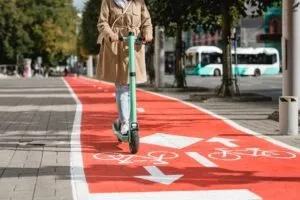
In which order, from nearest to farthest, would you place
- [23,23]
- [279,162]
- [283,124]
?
[279,162] → [283,124] → [23,23]

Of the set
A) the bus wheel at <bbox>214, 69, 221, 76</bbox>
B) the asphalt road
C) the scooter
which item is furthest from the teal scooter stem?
the bus wheel at <bbox>214, 69, 221, 76</bbox>

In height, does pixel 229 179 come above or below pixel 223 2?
below

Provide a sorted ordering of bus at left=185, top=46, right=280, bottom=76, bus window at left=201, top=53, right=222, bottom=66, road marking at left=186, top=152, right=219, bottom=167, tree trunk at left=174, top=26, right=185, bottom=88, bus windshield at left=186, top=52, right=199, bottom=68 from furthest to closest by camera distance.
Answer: bus windshield at left=186, top=52, right=199, bottom=68 → bus window at left=201, top=53, right=222, bottom=66 → bus at left=185, top=46, right=280, bottom=76 → tree trunk at left=174, top=26, right=185, bottom=88 → road marking at left=186, top=152, right=219, bottom=167

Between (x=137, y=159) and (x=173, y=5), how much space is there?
39.4 feet

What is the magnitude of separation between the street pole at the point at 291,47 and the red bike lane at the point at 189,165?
1372 mm

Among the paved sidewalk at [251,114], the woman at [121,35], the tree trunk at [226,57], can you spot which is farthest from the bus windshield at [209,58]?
the woman at [121,35]

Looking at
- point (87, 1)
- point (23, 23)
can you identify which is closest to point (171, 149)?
point (87, 1)

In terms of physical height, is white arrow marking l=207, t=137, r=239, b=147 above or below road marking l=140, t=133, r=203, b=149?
below

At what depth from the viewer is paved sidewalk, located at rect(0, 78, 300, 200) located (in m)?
6.17

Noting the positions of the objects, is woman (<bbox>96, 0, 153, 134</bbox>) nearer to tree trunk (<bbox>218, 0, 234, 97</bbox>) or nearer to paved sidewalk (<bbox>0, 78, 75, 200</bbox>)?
paved sidewalk (<bbox>0, 78, 75, 200</bbox>)

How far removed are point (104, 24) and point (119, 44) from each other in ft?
1.15

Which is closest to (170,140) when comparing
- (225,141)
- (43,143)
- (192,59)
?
(225,141)

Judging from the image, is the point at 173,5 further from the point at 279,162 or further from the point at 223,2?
the point at 279,162

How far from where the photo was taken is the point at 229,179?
6.52 meters
